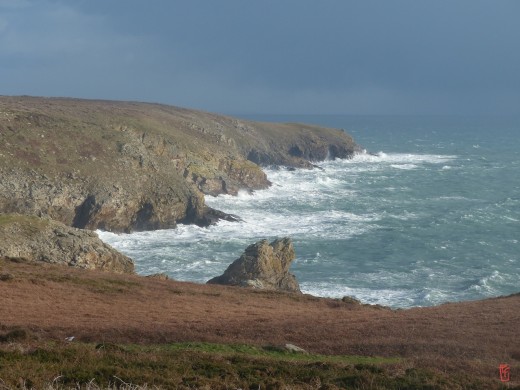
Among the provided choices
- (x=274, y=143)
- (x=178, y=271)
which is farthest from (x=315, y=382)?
(x=274, y=143)

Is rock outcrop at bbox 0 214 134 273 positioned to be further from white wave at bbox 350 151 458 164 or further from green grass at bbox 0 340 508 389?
white wave at bbox 350 151 458 164

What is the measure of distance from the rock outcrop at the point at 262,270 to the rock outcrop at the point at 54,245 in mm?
6683

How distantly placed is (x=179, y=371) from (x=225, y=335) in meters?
7.51

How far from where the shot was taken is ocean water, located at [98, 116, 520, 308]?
160 feet

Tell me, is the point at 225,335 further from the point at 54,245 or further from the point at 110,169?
the point at 110,169

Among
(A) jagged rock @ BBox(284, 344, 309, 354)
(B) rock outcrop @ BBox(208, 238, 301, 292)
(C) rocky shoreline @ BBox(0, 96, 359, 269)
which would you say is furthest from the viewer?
(C) rocky shoreline @ BBox(0, 96, 359, 269)

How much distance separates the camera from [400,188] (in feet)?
319

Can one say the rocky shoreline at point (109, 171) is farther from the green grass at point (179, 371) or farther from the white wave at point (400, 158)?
the white wave at point (400, 158)

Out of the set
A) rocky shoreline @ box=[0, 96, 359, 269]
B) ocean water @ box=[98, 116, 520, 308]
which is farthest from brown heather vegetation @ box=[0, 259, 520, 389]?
ocean water @ box=[98, 116, 520, 308]

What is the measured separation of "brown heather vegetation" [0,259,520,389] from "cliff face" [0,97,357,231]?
2563 centimetres

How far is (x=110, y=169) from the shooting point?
69.7m

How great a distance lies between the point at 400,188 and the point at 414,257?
42.0 metres

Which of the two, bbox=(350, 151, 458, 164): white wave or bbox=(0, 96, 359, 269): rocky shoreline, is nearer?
bbox=(0, 96, 359, 269): rocky shoreline

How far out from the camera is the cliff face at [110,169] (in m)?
62.4
